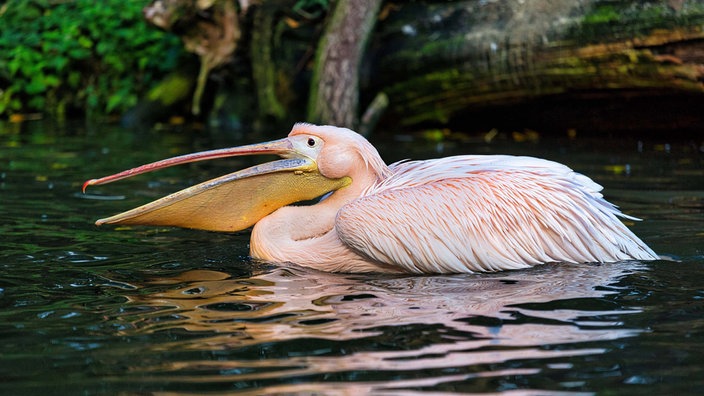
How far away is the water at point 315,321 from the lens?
9.22 ft

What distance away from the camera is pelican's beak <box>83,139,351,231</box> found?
4.44 meters

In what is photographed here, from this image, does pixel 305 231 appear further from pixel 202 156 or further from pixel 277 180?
pixel 202 156

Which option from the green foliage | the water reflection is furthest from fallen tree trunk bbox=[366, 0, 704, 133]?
the water reflection

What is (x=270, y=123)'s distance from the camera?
1077 centimetres

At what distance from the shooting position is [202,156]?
4371 millimetres

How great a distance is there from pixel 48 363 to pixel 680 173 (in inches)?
211

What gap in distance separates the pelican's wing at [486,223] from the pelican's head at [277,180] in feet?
0.82

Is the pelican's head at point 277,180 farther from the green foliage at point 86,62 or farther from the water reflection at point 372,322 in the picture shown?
the green foliage at point 86,62

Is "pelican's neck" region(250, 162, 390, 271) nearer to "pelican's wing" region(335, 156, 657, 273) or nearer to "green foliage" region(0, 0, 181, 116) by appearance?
"pelican's wing" region(335, 156, 657, 273)

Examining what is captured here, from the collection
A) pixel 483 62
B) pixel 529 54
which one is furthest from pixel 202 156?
pixel 483 62

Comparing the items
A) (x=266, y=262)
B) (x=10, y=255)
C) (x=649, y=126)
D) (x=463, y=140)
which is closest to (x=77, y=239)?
(x=10, y=255)

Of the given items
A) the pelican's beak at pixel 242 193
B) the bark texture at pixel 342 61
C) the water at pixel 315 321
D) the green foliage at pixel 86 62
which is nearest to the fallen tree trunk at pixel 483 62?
the bark texture at pixel 342 61

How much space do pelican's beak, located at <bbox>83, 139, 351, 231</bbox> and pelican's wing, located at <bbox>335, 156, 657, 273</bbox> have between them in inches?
15.7

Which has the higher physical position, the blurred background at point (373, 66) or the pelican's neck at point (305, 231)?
the blurred background at point (373, 66)
